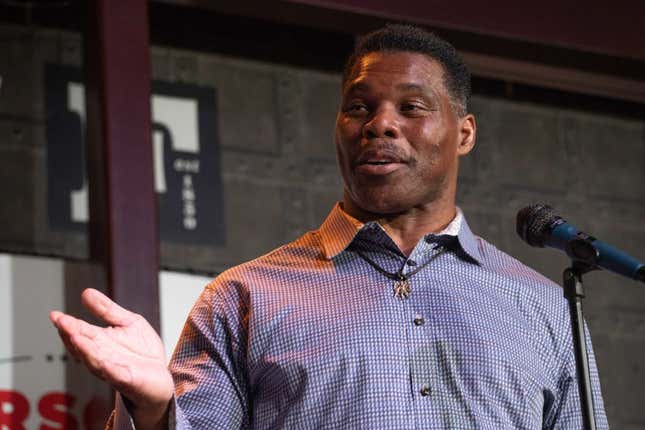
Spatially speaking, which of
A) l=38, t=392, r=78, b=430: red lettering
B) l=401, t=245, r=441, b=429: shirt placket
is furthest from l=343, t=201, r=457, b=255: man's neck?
l=38, t=392, r=78, b=430: red lettering

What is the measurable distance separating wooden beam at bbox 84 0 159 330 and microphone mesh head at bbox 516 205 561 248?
6.16 ft

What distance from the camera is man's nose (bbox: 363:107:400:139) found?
237 centimetres

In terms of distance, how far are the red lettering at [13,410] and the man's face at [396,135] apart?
1940 mm

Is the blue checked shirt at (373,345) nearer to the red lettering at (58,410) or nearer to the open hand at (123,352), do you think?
the open hand at (123,352)

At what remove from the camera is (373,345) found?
2189mm

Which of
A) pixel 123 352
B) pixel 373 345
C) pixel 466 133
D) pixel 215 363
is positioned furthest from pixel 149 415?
pixel 466 133

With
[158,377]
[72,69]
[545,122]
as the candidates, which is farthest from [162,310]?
[158,377]

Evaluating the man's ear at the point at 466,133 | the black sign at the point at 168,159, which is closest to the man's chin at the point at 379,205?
the man's ear at the point at 466,133

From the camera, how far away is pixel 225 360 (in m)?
2.26

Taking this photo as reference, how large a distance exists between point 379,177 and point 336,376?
1.24 feet

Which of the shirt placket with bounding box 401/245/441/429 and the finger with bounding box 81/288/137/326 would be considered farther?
the shirt placket with bounding box 401/245/441/429

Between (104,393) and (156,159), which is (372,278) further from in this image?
(156,159)

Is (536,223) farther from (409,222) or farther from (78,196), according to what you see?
(78,196)

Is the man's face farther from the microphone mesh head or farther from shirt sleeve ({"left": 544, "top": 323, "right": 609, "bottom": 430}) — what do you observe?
shirt sleeve ({"left": 544, "top": 323, "right": 609, "bottom": 430})
